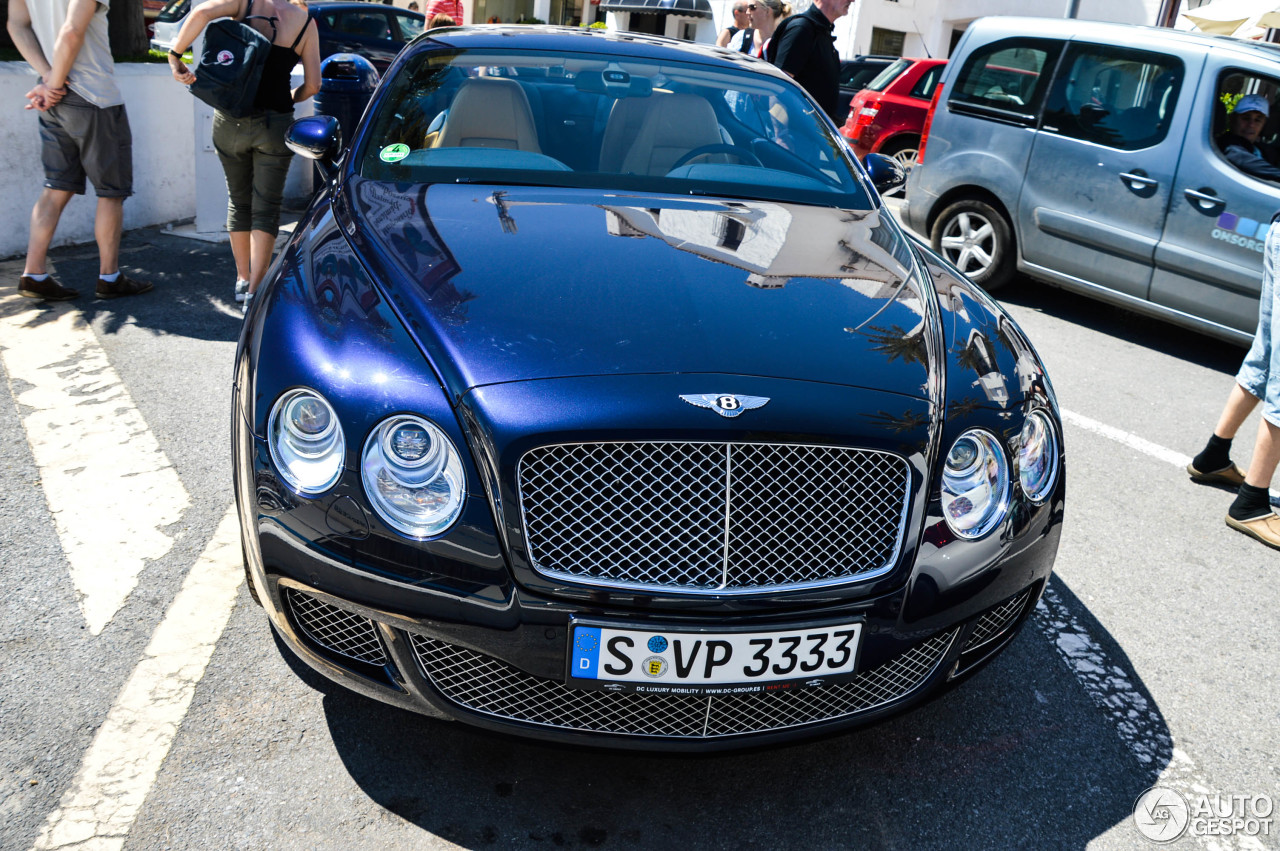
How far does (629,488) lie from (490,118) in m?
1.78

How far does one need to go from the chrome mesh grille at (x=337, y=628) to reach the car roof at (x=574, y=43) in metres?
2.25

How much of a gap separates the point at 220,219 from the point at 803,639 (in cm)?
628

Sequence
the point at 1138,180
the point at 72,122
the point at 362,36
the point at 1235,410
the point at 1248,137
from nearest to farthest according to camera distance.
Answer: the point at 1235,410 < the point at 72,122 < the point at 1248,137 < the point at 1138,180 < the point at 362,36

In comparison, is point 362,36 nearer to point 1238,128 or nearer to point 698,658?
point 1238,128

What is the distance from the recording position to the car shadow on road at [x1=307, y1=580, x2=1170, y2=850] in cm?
221

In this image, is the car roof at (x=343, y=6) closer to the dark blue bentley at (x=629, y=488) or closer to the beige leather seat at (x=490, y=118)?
the beige leather seat at (x=490, y=118)

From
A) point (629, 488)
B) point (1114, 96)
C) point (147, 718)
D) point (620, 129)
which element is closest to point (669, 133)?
point (620, 129)

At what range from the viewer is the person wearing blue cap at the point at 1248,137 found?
5.64m

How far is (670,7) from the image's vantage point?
96.4 ft

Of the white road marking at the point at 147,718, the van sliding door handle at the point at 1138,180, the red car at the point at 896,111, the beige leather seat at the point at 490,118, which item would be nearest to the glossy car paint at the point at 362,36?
the red car at the point at 896,111

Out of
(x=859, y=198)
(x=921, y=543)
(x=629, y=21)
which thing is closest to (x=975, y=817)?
(x=921, y=543)

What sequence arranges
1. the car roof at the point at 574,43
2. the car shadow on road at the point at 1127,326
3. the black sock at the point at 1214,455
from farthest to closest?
the car shadow on road at the point at 1127,326 < the black sock at the point at 1214,455 < the car roof at the point at 574,43

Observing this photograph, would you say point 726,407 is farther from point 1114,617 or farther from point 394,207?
point 1114,617

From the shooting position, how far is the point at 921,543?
6.94 ft
